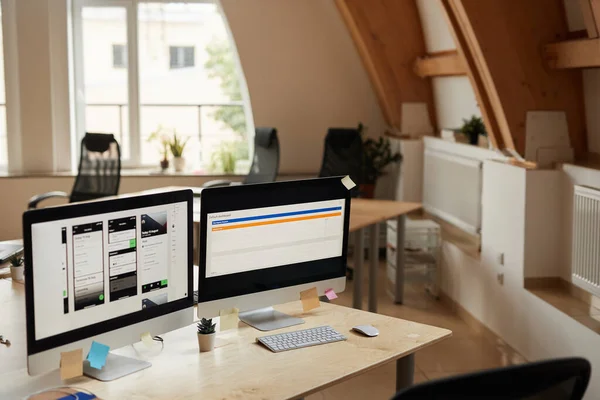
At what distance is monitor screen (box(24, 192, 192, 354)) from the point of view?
2248mm

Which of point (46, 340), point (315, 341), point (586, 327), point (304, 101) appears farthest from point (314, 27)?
point (46, 340)

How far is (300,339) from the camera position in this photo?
2.72 meters

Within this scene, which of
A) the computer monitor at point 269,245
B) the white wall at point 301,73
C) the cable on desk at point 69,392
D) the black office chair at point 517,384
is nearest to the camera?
the black office chair at point 517,384

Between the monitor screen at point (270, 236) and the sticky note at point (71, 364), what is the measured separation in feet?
1.70

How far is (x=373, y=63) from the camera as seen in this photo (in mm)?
7129

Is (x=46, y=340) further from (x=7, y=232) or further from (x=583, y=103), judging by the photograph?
(x=7, y=232)

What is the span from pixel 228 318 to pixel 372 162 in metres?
4.75

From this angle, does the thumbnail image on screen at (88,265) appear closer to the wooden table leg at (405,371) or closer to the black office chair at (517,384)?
the wooden table leg at (405,371)

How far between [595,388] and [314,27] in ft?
15.1

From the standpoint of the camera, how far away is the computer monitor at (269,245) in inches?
108

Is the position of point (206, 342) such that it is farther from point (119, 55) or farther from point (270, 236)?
point (119, 55)

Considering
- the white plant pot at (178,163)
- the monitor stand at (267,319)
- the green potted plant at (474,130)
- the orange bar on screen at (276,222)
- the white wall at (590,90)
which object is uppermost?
the white wall at (590,90)

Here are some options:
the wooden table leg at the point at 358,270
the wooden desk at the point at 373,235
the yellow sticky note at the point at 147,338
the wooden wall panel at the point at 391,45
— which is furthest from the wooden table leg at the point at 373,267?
the yellow sticky note at the point at 147,338

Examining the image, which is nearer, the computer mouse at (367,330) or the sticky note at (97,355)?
the sticky note at (97,355)
